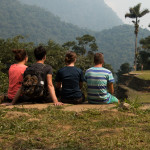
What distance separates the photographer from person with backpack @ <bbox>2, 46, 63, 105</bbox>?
4312mm

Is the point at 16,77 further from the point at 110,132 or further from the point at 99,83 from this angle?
the point at 110,132

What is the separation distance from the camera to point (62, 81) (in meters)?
4.78

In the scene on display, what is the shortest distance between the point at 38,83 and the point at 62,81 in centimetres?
62

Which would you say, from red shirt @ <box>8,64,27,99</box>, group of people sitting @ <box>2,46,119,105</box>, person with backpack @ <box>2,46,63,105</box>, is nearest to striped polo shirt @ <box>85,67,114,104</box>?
group of people sitting @ <box>2,46,119,105</box>

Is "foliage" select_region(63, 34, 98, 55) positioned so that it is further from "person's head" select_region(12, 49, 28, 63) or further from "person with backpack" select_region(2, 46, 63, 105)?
"person with backpack" select_region(2, 46, 63, 105)

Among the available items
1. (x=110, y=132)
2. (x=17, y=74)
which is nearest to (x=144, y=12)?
(x=17, y=74)

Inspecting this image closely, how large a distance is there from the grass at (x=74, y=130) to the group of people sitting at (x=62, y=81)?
807 millimetres

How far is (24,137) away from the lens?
2.46 m

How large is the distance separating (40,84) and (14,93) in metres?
0.74

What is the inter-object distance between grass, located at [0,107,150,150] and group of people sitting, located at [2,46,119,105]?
2.65 feet

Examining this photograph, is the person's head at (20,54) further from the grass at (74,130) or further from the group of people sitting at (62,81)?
the grass at (74,130)

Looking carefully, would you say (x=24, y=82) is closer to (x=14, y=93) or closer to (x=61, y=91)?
(x=14, y=93)

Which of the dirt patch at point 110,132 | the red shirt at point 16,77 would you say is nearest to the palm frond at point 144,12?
the red shirt at point 16,77

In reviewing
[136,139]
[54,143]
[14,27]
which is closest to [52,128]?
[54,143]
